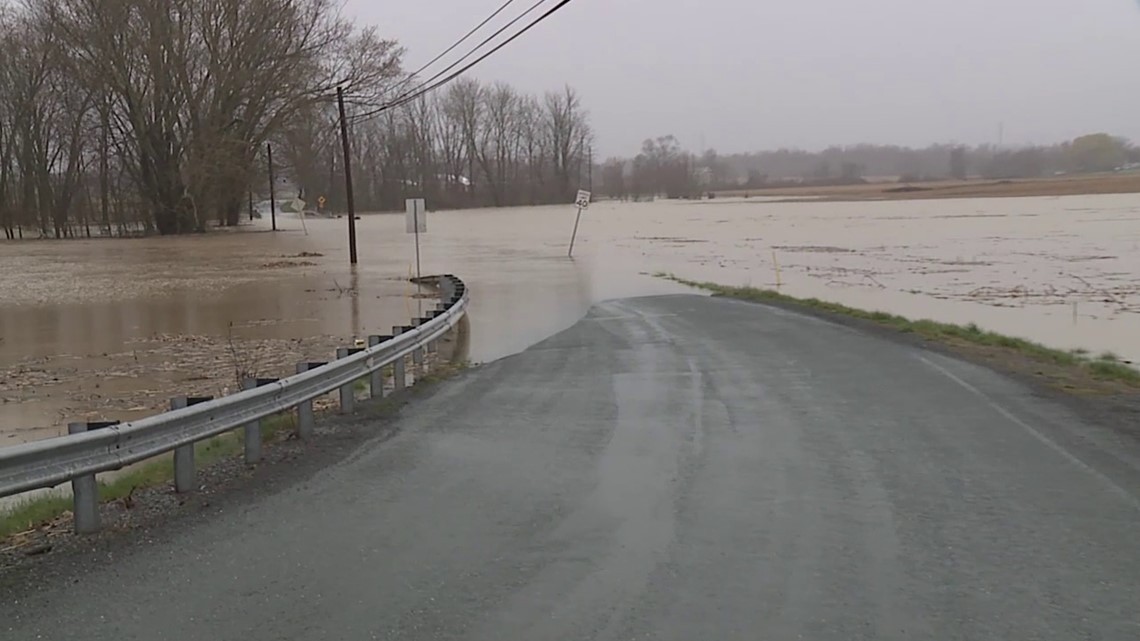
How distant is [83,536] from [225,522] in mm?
763

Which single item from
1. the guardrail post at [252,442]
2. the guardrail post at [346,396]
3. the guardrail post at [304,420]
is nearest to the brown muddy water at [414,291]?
the guardrail post at [346,396]

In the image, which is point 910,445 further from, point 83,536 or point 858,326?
point 858,326

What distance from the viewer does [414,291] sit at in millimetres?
29188

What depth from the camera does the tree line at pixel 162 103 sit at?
217ft

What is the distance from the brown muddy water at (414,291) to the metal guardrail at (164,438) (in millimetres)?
3579

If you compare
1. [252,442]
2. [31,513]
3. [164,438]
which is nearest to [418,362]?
[252,442]

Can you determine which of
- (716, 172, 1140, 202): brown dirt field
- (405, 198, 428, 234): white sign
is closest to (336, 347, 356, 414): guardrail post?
(405, 198, 428, 234): white sign

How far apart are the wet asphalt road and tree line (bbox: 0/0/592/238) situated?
61.6 metres

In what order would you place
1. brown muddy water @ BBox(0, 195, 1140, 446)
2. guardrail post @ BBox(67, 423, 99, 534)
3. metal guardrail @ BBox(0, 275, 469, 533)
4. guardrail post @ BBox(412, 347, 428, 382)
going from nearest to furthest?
metal guardrail @ BBox(0, 275, 469, 533)
guardrail post @ BBox(67, 423, 99, 534)
guardrail post @ BBox(412, 347, 428, 382)
brown muddy water @ BBox(0, 195, 1140, 446)

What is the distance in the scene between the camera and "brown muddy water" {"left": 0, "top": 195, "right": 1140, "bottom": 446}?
51.0ft

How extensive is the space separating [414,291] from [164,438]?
2266 cm

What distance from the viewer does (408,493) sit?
276 inches

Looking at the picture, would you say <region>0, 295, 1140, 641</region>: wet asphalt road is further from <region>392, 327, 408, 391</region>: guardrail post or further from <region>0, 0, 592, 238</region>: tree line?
<region>0, 0, 592, 238</region>: tree line

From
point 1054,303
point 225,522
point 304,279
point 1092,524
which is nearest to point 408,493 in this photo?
point 225,522
